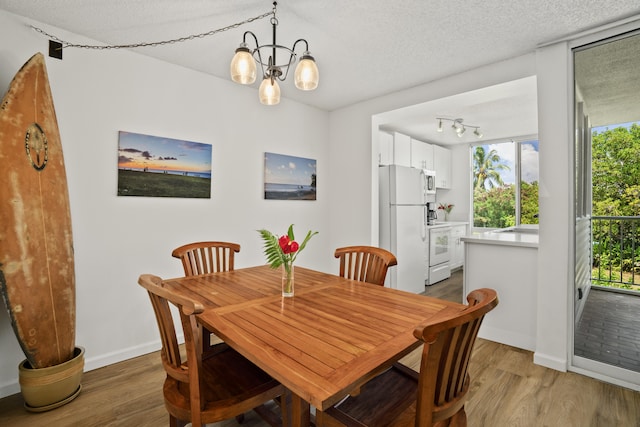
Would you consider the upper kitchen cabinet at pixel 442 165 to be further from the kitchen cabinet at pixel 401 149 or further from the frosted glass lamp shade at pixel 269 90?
the frosted glass lamp shade at pixel 269 90

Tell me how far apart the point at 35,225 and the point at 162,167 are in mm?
1042

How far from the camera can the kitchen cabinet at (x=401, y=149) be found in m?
Result: 4.72

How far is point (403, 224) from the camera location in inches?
163

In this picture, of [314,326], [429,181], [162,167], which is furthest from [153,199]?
[429,181]

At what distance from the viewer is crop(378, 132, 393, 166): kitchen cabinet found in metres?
4.43

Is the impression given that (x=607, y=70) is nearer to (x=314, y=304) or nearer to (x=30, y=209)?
(x=314, y=304)

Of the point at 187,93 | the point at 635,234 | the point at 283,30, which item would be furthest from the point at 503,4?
the point at 187,93

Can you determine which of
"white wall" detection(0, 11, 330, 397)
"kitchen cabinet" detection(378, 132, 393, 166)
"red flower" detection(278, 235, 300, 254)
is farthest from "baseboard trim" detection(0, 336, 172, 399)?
"kitchen cabinet" detection(378, 132, 393, 166)

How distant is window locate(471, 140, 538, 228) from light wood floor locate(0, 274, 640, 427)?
373 cm

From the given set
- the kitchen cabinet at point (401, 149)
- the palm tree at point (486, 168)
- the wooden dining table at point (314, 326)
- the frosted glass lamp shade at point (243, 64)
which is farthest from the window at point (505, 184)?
the frosted glass lamp shade at point (243, 64)

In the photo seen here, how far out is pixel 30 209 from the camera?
1932 mm

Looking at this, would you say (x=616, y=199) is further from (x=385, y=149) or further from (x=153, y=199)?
(x=153, y=199)

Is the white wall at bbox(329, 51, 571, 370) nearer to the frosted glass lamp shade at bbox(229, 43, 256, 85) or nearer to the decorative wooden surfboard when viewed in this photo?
the frosted glass lamp shade at bbox(229, 43, 256, 85)

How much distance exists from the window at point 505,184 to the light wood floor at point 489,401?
373 cm
